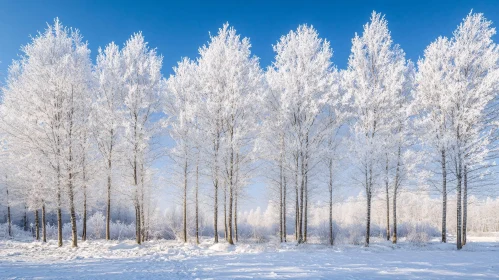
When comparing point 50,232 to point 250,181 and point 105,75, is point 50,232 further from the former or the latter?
point 250,181

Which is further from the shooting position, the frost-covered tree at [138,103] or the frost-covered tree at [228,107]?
the frost-covered tree at [138,103]

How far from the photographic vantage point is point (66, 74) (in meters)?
15.0

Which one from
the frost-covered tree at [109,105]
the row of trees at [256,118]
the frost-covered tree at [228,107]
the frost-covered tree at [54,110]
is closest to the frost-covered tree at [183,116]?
the row of trees at [256,118]

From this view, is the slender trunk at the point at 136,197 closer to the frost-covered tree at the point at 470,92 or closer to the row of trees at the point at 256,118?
the row of trees at the point at 256,118

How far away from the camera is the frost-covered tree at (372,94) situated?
15.0 meters

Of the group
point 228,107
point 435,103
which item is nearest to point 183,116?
point 228,107

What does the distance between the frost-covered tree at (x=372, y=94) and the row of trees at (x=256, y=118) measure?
8cm

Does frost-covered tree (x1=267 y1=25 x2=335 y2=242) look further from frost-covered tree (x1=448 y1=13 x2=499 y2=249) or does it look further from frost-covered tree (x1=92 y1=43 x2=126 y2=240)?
frost-covered tree (x1=92 y1=43 x2=126 y2=240)

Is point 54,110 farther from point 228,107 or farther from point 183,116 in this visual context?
point 228,107

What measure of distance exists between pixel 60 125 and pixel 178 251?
9450mm

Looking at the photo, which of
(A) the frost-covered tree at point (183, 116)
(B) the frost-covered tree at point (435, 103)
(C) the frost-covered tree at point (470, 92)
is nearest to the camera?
(C) the frost-covered tree at point (470, 92)

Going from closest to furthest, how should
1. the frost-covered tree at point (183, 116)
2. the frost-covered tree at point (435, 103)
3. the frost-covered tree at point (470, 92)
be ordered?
the frost-covered tree at point (470, 92)
the frost-covered tree at point (435, 103)
the frost-covered tree at point (183, 116)

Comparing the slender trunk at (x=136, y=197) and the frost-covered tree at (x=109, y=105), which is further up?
the frost-covered tree at (x=109, y=105)

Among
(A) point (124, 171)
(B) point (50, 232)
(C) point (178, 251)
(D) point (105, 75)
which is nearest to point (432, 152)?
(C) point (178, 251)
